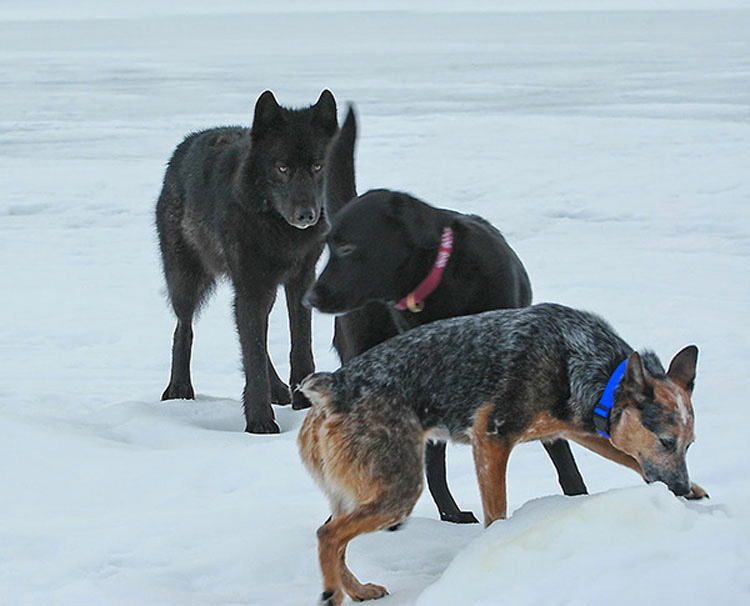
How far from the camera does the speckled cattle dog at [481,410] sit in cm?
335

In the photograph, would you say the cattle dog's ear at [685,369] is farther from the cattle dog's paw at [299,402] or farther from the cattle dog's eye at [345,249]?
the cattle dog's paw at [299,402]

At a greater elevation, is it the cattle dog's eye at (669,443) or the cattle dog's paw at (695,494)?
the cattle dog's eye at (669,443)

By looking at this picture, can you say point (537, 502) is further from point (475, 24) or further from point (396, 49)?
point (475, 24)

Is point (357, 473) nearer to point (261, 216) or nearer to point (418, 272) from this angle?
point (418, 272)

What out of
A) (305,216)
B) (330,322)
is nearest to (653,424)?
(305,216)

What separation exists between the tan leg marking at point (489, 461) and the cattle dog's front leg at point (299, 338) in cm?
294

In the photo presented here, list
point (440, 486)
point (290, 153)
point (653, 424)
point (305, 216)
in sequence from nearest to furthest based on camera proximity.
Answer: point (653, 424)
point (440, 486)
point (305, 216)
point (290, 153)

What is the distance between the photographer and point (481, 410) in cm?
351

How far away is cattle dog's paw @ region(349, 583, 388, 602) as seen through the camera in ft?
11.2

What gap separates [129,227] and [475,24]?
113ft

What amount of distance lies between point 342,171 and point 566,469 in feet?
6.07

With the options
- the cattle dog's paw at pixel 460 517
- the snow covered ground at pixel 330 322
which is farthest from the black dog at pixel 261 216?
the cattle dog's paw at pixel 460 517

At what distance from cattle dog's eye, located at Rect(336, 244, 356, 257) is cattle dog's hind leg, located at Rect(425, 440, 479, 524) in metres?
0.82

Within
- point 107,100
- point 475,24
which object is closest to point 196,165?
point 107,100
